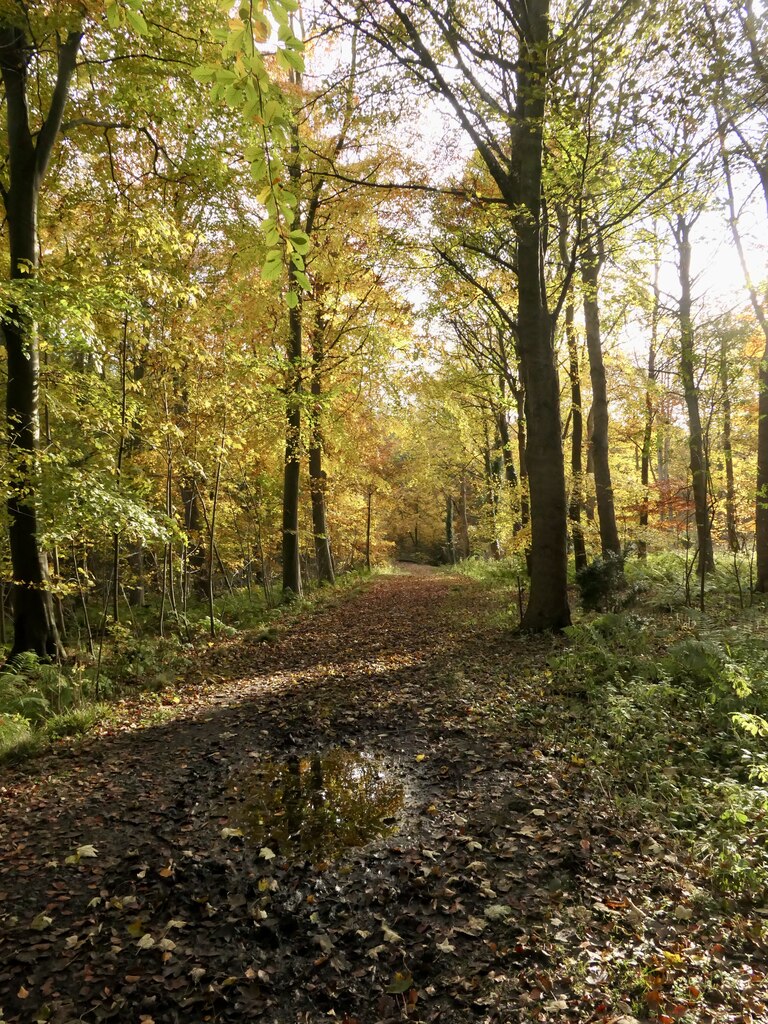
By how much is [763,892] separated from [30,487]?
303 inches

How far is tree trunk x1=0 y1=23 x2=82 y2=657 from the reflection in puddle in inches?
189

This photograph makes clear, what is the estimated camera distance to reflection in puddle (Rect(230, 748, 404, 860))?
4.10 metres

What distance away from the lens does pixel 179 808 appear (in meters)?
4.59

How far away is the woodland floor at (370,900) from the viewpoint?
2.72 meters

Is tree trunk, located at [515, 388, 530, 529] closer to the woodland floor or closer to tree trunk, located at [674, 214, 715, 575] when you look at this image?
tree trunk, located at [674, 214, 715, 575]

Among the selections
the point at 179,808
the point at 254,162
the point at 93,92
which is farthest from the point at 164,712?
the point at 93,92

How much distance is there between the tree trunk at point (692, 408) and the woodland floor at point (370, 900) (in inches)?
270

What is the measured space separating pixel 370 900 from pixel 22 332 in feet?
26.2

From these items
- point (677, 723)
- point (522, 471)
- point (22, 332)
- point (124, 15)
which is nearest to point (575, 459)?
point (522, 471)

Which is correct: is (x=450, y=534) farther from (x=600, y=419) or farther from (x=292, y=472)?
(x=600, y=419)

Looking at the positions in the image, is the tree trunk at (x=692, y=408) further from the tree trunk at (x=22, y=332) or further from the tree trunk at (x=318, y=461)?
the tree trunk at (x=22, y=332)

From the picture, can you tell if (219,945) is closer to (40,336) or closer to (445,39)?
(40,336)

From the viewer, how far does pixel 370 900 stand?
344cm

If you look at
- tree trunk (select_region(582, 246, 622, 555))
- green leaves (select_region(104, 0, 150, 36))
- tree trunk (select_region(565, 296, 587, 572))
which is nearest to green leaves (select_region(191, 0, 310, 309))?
green leaves (select_region(104, 0, 150, 36))
